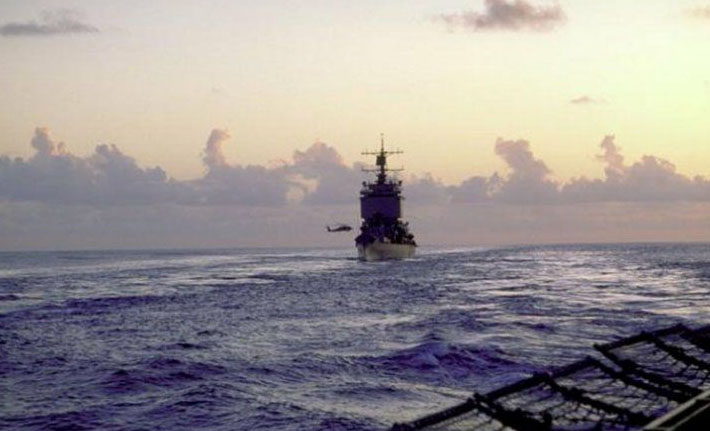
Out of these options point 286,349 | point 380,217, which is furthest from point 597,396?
point 380,217

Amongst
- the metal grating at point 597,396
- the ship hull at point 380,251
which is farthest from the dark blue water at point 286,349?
the ship hull at point 380,251

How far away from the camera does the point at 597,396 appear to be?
1788 cm

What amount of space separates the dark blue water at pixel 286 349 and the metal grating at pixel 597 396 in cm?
460

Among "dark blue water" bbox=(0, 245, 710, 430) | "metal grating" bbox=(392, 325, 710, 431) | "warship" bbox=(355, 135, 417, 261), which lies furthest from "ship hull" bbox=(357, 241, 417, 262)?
"metal grating" bbox=(392, 325, 710, 431)

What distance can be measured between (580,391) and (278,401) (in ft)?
32.8

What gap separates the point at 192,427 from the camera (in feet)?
64.0

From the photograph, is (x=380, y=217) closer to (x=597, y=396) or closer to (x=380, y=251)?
(x=380, y=251)

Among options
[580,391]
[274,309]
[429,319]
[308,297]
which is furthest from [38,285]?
[580,391]

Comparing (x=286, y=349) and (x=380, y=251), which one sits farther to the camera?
(x=380, y=251)

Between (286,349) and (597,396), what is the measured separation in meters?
17.4

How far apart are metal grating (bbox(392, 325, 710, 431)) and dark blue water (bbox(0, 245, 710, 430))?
460 cm

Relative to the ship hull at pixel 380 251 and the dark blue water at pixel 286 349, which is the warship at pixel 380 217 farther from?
the dark blue water at pixel 286 349

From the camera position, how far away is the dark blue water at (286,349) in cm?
2130

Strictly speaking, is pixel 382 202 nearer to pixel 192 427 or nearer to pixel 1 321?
pixel 1 321
